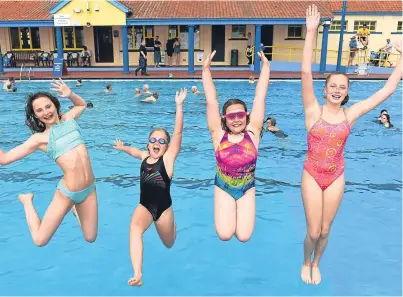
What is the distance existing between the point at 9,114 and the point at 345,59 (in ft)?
65.9

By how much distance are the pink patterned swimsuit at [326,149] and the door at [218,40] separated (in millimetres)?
22854

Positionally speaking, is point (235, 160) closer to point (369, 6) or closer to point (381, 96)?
point (381, 96)

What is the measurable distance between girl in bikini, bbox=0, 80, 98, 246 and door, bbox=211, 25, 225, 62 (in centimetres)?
2290

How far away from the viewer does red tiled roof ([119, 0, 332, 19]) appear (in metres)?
23.3

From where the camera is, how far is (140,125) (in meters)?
12.8

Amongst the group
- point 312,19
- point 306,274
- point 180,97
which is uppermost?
point 312,19

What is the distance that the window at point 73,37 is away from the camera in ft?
85.6

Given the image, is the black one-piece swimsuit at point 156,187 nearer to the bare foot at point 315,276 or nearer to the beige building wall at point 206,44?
the bare foot at point 315,276

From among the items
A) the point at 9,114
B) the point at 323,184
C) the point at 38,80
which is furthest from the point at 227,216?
the point at 38,80

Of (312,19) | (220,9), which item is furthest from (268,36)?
(312,19)

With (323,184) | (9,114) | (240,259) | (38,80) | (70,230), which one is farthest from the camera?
(38,80)

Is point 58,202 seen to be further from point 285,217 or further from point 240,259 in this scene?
point 285,217

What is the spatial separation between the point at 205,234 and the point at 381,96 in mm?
3336

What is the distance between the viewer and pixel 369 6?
91.4 feet
